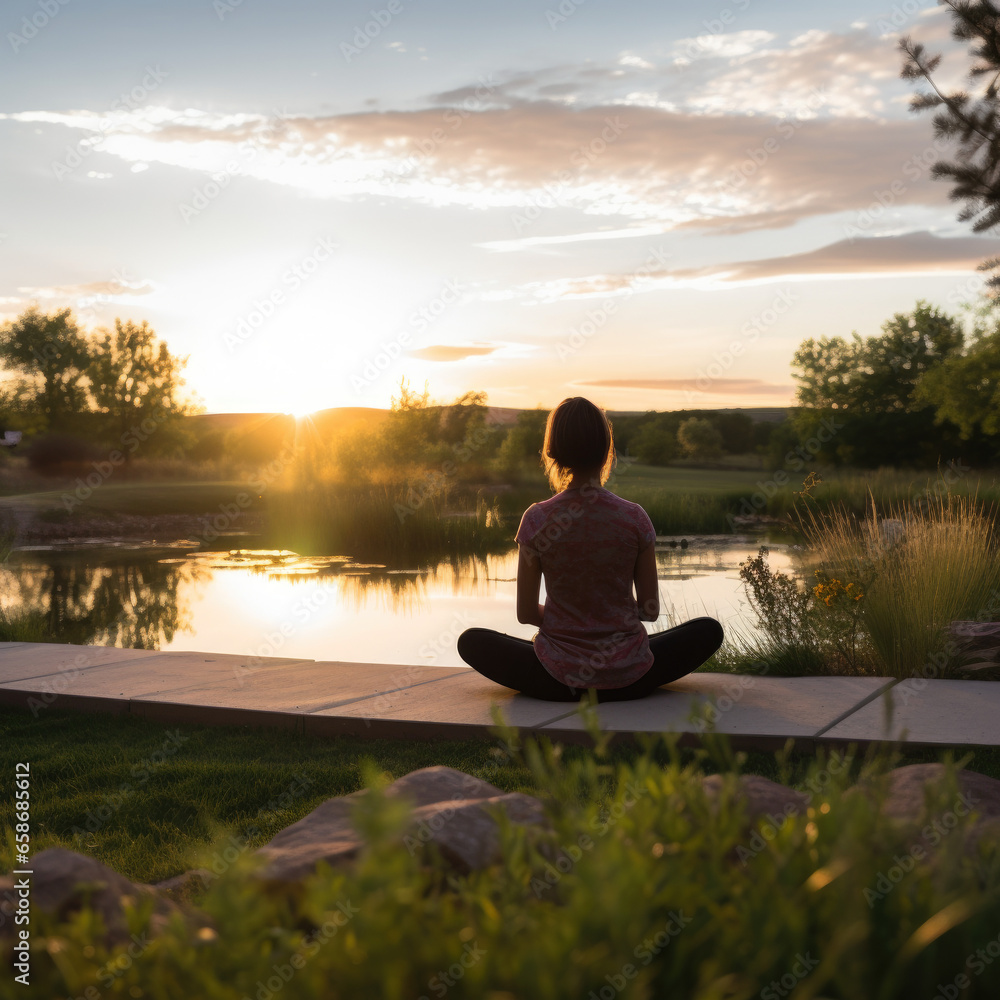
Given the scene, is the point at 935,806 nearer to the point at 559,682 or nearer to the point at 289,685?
the point at 559,682

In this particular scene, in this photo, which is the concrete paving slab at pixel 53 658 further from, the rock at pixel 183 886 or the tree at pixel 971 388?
the tree at pixel 971 388

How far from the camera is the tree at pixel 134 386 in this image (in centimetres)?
4806

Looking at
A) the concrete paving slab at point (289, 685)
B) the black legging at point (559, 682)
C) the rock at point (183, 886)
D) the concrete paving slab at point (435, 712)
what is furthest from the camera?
the concrete paving slab at point (289, 685)

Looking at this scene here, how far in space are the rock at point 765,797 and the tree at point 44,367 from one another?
49572 mm

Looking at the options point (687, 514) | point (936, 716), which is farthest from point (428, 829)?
point (687, 514)

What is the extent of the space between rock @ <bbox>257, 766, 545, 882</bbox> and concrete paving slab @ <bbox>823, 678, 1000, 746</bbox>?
2.12 m

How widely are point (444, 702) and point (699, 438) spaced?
57.1m

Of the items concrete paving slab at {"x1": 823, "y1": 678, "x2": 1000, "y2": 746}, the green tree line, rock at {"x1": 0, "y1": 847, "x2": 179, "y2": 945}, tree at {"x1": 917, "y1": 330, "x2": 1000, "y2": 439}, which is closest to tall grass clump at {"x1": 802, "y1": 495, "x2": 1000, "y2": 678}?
concrete paving slab at {"x1": 823, "y1": 678, "x2": 1000, "y2": 746}

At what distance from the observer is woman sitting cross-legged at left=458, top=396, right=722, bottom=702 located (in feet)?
14.7

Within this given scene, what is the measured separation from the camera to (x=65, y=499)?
82.3 ft

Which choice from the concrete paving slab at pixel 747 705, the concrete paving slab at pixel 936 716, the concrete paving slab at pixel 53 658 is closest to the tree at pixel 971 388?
the concrete paving slab at pixel 936 716

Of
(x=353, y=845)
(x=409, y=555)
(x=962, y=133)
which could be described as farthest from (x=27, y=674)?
(x=409, y=555)

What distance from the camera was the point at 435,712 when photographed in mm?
A: 4578

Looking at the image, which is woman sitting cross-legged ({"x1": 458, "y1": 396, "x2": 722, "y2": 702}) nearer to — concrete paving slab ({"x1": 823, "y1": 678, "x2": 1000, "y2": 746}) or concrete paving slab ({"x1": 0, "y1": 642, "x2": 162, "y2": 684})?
concrete paving slab ({"x1": 823, "y1": 678, "x2": 1000, "y2": 746})
